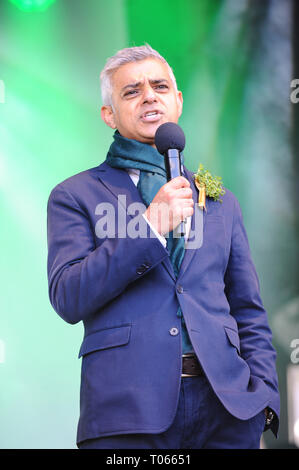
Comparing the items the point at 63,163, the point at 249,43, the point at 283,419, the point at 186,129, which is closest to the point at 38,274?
the point at 63,163

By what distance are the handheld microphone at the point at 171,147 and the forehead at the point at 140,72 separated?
1.01ft

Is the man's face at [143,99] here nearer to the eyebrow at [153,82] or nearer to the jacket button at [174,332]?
the eyebrow at [153,82]

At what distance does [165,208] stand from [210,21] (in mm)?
2387

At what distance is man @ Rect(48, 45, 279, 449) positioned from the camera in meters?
1.76

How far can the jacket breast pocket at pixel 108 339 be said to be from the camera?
180 cm

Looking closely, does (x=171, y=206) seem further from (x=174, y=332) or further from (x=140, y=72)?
(x=140, y=72)

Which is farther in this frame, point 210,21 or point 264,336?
point 210,21

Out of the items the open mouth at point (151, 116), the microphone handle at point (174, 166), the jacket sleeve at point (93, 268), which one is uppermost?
the open mouth at point (151, 116)

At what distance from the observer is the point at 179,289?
1.87 metres

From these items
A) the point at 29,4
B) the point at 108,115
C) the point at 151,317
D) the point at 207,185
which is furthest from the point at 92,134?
the point at 151,317

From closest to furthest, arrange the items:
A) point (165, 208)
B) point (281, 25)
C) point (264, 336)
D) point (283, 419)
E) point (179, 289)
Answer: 1. point (165, 208)
2. point (179, 289)
3. point (264, 336)
4. point (283, 419)
5. point (281, 25)

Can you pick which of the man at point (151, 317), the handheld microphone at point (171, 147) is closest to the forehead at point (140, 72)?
the man at point (151, 317)

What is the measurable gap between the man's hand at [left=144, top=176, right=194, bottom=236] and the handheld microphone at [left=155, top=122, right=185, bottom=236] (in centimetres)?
5

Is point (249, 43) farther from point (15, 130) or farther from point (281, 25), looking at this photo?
point (15, 130)
